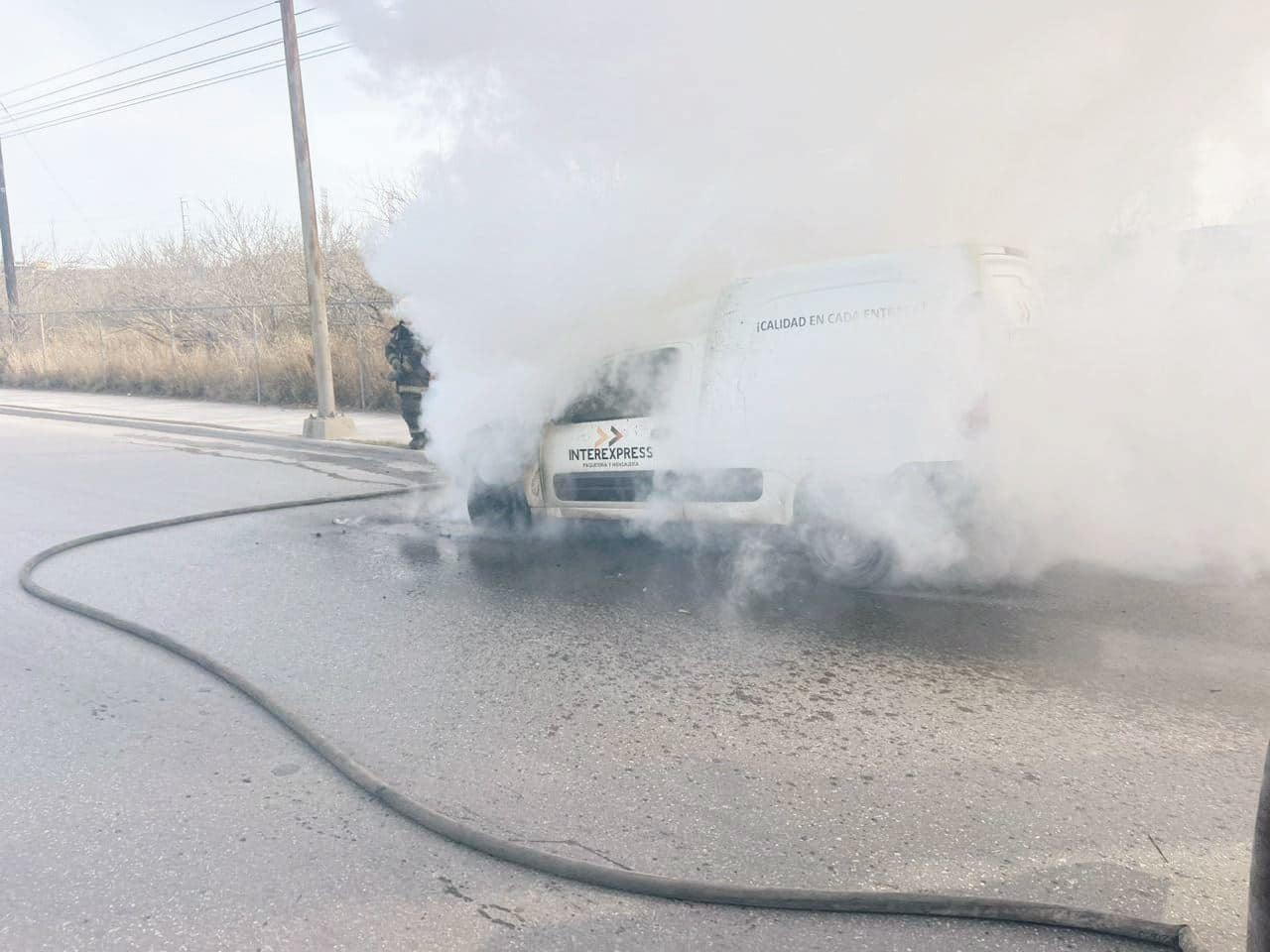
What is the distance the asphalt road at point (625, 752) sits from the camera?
8.42 feet

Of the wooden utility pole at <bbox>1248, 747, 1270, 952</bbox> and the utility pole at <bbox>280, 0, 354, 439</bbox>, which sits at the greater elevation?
the utility pole at <bbox>280, 0, 354, 439</bbox>

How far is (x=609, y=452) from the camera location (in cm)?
625

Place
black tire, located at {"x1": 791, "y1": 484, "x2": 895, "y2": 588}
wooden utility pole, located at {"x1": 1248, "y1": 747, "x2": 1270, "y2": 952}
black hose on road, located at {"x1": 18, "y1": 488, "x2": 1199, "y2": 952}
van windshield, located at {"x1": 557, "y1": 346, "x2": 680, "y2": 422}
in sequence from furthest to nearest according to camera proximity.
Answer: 1. van windshield, located at {"x1": 557, "y1": 346, "x2": 680, "y2": 422}
2. black tire, located at {"x1": 791, "y1": 484, "x2": 895, "y2": 588}
3. black hose on road, located at {"x1": 18, "y1": 488, "x2": 1199, "y2": 952}
4. wooden utility pole, located at {"x1": 1248, "y1": 747, "x2": 1270, "y2": 952}

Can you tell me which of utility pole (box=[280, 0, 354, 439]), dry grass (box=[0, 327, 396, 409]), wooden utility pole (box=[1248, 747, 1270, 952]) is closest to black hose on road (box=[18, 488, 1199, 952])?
wooden utility pole (box=[1248, 747, 1270, 952])

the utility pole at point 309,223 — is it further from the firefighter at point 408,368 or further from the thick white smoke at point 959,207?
the thick white smoke at point 959,207

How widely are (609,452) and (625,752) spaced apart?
302 cm

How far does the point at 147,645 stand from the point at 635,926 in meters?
3.46

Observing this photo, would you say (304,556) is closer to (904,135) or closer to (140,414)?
(904,135)

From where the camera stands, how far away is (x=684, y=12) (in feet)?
20.3

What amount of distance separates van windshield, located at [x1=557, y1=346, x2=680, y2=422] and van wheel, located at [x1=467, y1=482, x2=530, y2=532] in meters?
0.78

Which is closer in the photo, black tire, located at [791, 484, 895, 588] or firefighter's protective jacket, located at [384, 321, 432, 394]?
black tire, located at [791, 484, 895, 588]

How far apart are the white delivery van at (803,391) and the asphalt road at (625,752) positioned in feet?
1.98

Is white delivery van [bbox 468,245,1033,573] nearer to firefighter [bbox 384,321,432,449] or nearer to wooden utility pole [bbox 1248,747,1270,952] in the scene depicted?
firefighter [bbox 384,321,432,449]

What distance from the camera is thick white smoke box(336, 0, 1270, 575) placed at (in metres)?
5.38
